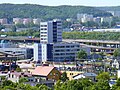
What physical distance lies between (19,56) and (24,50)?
2.02 ft

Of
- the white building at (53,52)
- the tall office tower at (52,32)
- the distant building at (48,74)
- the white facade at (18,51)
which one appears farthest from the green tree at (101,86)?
the tall office tower at (52,32)

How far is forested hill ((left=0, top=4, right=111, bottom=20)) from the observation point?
65.8 meters

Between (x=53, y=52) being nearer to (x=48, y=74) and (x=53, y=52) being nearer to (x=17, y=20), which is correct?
(x=48, y=74)

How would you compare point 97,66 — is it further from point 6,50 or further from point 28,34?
point 28,34

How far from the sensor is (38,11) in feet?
228

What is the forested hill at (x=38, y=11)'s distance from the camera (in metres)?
65.8

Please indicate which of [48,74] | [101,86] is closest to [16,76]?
[48,74]

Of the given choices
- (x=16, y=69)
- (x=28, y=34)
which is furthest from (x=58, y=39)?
(x=28, y=34)

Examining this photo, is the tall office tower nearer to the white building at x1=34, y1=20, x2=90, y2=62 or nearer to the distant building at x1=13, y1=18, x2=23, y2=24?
the white building at x1=34, y1=20, x2=90, y2=62

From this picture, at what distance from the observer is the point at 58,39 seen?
26031 millimetres

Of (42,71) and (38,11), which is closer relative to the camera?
(42,71)

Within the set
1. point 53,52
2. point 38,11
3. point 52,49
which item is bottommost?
point 38,11

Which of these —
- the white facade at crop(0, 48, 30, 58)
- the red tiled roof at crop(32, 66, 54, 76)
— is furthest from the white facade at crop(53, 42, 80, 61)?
the red tiled roof at crop(32, 66, 54, 76)

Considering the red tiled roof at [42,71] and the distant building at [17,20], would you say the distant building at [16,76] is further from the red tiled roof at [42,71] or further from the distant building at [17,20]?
the distant building at [17,20]
